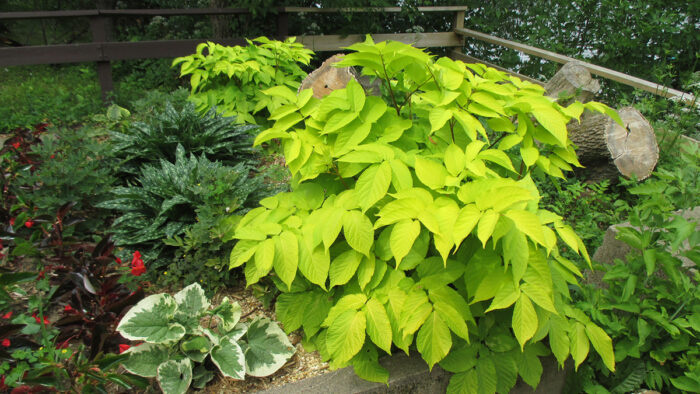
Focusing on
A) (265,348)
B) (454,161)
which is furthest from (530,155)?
(265,348)

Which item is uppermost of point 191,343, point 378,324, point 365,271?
point 365,271

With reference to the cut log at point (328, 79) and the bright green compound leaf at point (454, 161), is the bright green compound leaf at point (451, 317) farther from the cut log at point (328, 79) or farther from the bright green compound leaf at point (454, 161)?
the cut log at point (328, 79)

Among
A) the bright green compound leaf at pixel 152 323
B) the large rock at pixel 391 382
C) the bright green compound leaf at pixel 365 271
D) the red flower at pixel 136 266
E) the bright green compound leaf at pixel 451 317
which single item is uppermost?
the bright green compound leaf at pixel 365 271

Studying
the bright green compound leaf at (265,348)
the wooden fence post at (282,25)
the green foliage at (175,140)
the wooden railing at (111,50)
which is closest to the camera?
the bright green compound leaf at (265,348)

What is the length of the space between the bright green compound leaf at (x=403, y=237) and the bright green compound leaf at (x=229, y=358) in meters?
0.80

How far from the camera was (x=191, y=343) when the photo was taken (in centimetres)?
183

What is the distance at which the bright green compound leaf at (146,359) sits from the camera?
69.2 inches

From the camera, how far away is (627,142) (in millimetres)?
3820

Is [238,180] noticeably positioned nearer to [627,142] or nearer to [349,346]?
[349,346]

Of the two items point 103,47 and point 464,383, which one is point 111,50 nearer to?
point 103,47

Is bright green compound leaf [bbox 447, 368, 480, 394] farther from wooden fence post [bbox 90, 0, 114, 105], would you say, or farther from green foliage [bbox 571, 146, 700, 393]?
wooden fence post [bbox 90, 0, 114, 105]

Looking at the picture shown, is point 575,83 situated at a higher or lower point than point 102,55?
higher

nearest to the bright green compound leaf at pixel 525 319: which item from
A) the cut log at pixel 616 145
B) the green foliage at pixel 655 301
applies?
the green foliage at pixel 655 301

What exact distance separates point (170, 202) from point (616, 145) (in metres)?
3.48
